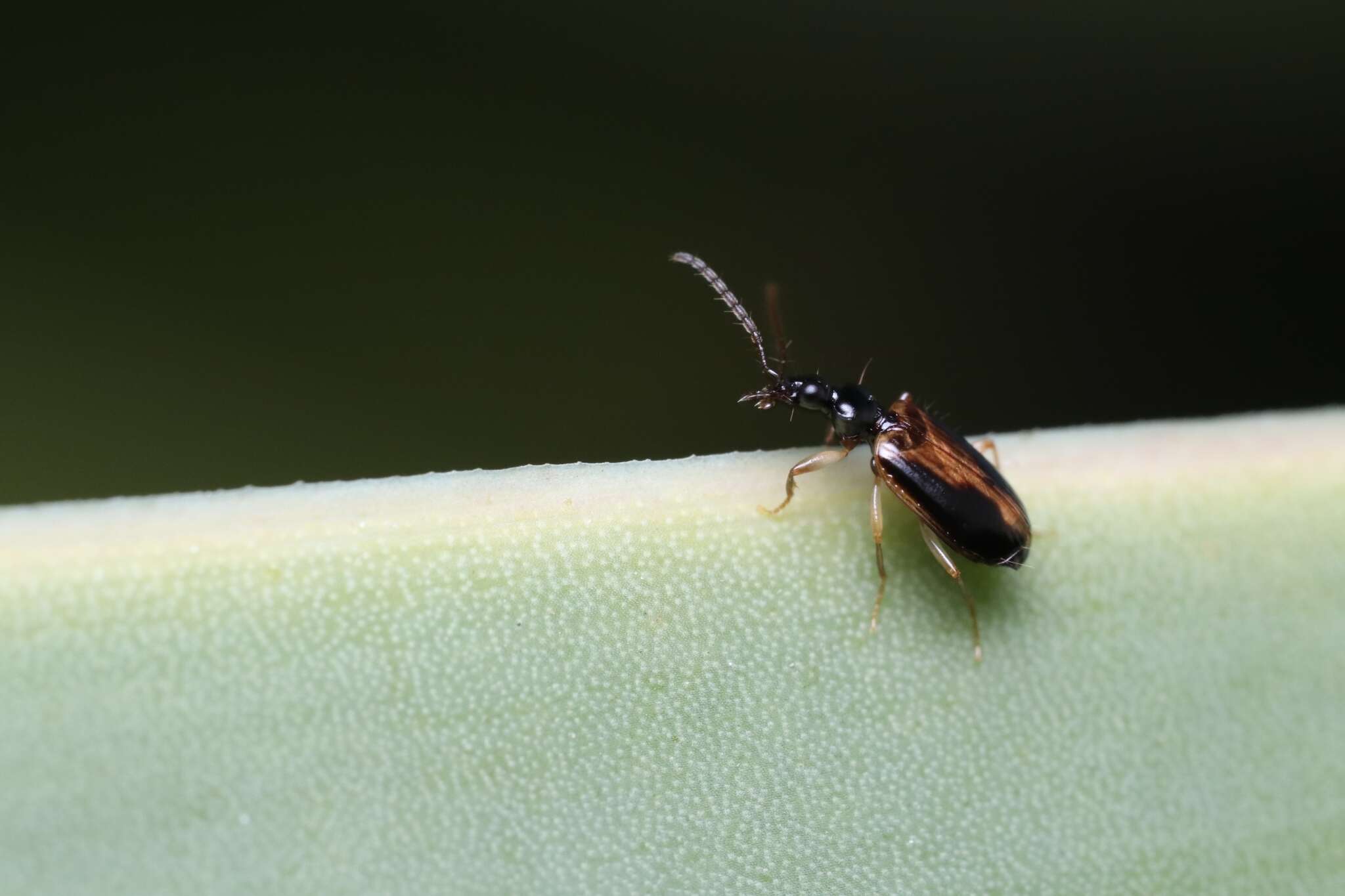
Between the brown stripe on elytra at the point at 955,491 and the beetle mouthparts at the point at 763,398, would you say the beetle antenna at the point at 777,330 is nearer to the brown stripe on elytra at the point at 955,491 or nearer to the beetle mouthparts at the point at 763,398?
the beetle mouthparts at the point at 763,398

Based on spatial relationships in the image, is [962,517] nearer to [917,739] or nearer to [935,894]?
[917,739]

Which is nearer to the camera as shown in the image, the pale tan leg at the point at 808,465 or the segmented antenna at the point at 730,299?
the pale tan leg at the point at 808,465

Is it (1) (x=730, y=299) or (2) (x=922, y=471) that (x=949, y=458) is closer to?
(2) (x=922, y=471)

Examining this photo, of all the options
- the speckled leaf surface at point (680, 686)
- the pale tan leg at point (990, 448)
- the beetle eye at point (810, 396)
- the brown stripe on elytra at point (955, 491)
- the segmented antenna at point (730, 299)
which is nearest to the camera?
the speckled leaf surface at point (680, 686)

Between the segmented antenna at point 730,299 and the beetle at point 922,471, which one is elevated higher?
the segmented antenna at point 730,299

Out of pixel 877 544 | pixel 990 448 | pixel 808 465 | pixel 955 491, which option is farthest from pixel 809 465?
pixel 990 448

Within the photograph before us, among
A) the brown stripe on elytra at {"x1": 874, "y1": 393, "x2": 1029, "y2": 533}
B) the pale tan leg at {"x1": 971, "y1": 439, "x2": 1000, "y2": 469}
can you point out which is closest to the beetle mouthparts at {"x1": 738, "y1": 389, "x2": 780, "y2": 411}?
the brown stripe on elytra at {"x1": 874, "y1": 393, "x2": 1029, "y2": 533}

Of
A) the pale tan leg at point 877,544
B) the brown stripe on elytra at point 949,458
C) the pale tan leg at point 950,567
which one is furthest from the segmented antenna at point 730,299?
the pale tan leg at point 950,567

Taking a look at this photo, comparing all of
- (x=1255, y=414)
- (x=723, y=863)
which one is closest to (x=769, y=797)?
(x=723, y=863)
